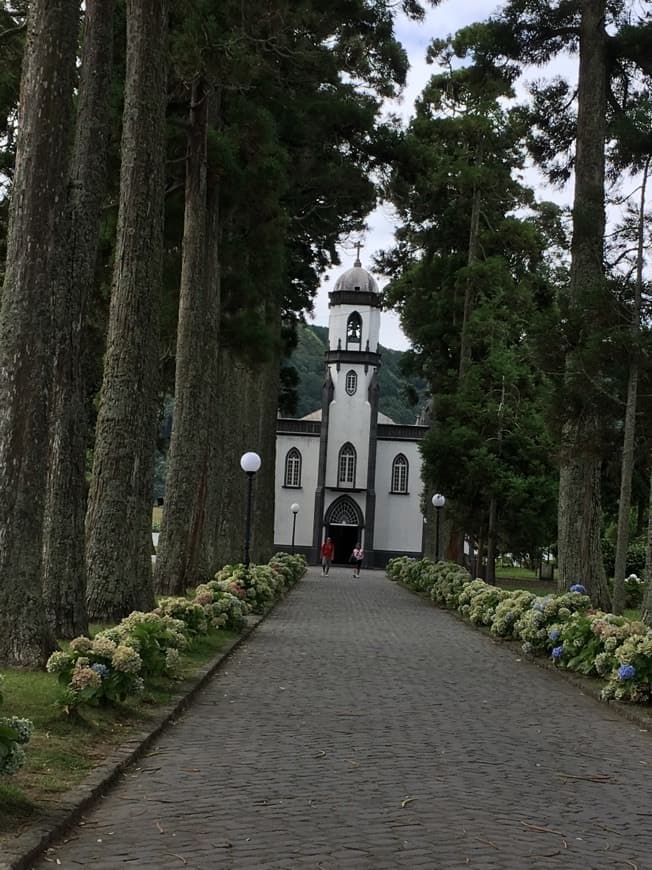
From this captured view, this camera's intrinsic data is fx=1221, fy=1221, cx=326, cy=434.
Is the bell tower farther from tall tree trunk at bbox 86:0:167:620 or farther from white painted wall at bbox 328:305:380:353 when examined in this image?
tall tree trunk at bbox 86:0:167:620

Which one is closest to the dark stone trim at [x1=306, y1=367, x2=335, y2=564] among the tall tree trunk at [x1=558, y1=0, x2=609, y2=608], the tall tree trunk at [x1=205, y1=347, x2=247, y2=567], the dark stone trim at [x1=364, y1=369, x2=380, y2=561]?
the dark stone trim at [x1=364, y1=369, x2=380, y2=561]

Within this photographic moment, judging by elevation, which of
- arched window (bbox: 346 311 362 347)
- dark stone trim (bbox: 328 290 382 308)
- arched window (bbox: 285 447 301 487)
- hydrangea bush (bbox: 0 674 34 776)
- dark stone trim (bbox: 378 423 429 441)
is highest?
dark stone trim (bbox: 328 290 382 308)

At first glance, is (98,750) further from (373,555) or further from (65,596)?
(373,555)

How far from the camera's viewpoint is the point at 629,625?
41.1 feet

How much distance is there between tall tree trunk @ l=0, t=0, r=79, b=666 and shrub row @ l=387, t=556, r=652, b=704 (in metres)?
5.37

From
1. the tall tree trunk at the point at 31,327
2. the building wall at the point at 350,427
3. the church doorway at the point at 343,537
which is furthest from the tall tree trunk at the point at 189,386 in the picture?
the building wall at the point at 350,427

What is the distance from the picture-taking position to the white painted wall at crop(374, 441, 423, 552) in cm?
6994

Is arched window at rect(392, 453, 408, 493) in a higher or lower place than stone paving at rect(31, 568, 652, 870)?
higher

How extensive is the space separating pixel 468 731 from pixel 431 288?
27466 mm

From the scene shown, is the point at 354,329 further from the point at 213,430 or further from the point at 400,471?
the point at 213,430

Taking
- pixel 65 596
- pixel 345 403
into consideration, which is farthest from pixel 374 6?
pixel 345 403

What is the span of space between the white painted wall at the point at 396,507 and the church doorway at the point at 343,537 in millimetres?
1264

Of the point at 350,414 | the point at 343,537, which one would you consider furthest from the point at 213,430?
the point at 350,414

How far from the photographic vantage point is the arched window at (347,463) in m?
70.2
